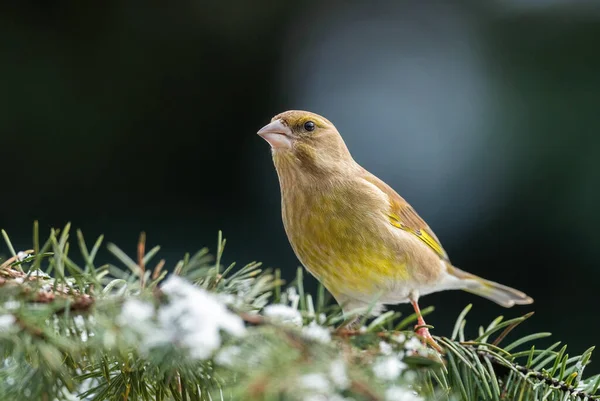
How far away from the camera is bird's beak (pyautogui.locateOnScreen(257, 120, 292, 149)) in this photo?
1832 mm

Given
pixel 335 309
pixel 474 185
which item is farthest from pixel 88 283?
pixel 474 185

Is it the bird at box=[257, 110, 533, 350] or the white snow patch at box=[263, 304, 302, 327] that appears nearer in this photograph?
the white snow patch at box=[263, 304, 302, 327]

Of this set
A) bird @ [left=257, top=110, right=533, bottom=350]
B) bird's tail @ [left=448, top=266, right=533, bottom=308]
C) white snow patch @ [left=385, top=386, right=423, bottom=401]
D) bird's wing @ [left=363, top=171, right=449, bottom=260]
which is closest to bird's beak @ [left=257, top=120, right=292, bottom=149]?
bird @ [left=257, top=110, right=533, bottom=350]

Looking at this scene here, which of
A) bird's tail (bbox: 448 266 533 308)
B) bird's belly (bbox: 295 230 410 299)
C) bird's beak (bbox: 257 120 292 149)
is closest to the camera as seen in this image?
bird's belly (bbox: 295 230 410 299)

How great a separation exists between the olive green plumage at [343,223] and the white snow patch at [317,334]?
2.87 ft

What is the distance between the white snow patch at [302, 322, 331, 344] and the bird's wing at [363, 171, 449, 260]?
1.14 meters

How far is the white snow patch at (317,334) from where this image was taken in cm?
69

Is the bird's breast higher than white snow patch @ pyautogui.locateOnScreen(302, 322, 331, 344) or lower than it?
lower

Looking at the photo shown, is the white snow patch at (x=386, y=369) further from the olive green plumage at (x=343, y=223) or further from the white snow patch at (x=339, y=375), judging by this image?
the olive green plumage at (x=343, y=223)

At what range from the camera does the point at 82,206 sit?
3.05 m

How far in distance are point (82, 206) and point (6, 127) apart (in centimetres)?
59

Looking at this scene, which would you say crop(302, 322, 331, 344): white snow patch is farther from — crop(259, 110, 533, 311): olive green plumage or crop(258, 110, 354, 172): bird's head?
crop(258, 110, 354, 172): bird's head

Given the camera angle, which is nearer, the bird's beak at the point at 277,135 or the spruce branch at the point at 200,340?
the spruce branch at the point at 200,340

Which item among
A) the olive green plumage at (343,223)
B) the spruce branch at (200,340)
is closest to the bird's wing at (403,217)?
the olive green plumage at (343,223)
